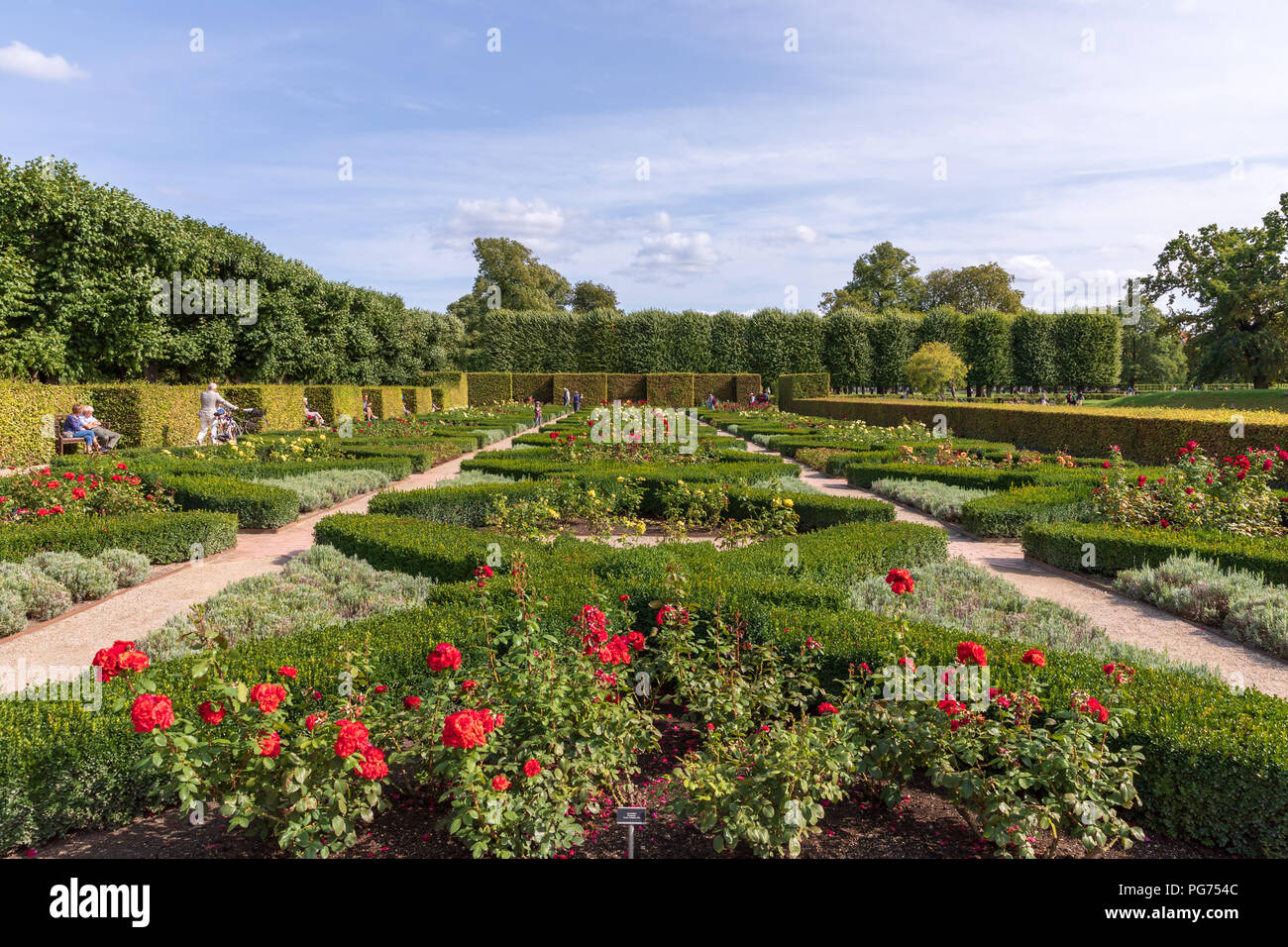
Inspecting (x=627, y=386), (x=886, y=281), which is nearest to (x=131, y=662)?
(x=627, y=386)

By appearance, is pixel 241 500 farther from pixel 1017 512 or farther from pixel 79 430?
pixel 1017 512

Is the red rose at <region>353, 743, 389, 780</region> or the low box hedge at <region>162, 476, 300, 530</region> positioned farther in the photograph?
the low box hedge at <region>162, 476, 300, 530</region>

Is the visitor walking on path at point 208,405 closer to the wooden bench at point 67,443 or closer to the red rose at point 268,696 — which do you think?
the wooden bench at point 67,443

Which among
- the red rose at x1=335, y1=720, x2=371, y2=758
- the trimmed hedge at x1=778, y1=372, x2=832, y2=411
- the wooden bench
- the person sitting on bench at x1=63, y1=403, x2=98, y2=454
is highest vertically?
the trimmed hedge at x1=778, y1=372, x2=832, y2=411

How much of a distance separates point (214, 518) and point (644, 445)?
7.02 metres

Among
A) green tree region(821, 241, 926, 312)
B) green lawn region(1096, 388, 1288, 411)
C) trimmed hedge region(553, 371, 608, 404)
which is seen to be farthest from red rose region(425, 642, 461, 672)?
green tree region(821, 241, 926, 312)

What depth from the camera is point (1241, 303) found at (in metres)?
31.0

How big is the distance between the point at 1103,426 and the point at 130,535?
18350 mm

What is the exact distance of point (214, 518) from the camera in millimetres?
7645

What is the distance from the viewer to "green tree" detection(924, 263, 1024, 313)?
205ft

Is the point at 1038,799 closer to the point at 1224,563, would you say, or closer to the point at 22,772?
the point at 22,772

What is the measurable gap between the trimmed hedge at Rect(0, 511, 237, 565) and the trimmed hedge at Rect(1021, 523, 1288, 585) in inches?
338

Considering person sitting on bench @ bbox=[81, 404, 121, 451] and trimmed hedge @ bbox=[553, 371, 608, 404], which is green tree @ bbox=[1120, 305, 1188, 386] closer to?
trimmed hedge @ bbox=[553, 371, 608, 404]
